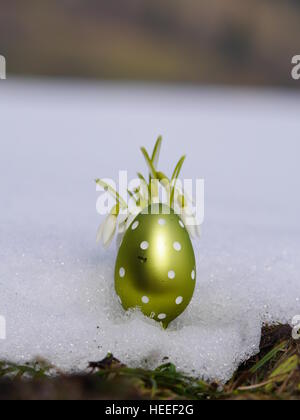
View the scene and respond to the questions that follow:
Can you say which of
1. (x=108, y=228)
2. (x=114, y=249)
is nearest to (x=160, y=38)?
(x=114, y=249)

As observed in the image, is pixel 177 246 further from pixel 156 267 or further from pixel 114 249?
pixel 114 249

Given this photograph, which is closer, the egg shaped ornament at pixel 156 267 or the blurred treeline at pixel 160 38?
the egg shaped ornament at pixel 156 267

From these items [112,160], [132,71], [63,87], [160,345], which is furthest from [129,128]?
[160,345]

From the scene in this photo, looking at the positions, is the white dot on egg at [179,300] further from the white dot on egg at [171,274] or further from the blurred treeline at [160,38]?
the blurred treeline at [160,38]

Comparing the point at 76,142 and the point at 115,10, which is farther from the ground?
the point at 115,10

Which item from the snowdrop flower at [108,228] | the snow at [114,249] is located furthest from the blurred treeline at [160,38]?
the snowdrop flower at [108,228]

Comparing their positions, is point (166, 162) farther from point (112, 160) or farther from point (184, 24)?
point (184, 24)
